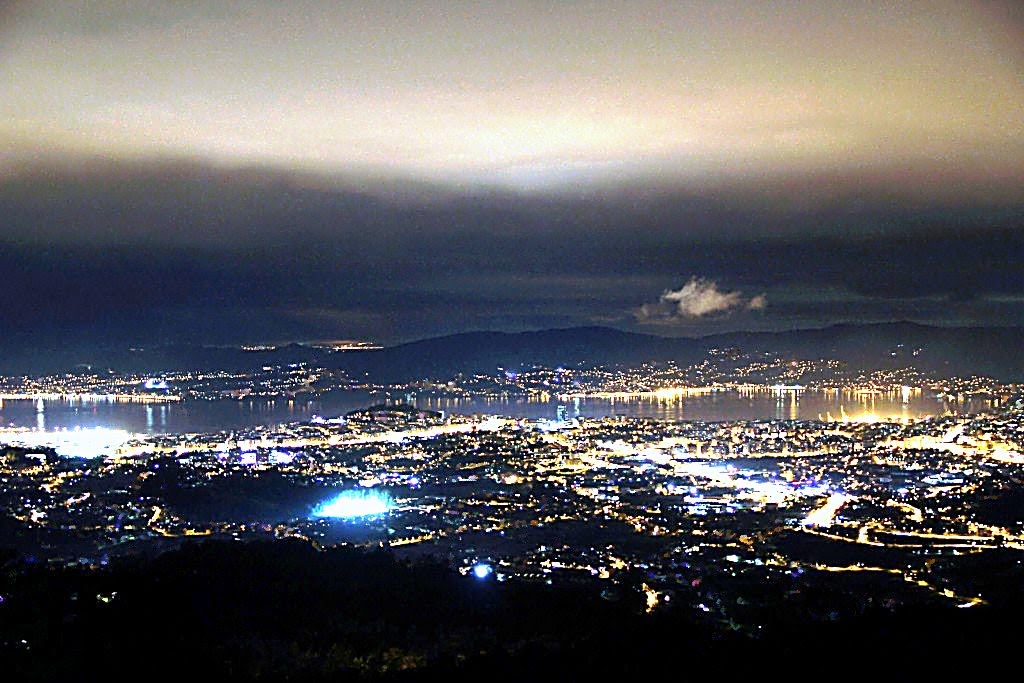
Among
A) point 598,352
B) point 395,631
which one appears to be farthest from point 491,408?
point 395,631

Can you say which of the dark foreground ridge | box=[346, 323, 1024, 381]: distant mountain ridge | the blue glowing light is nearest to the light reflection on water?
box=[346, 323, 1024, 381]: distant mountain ridge

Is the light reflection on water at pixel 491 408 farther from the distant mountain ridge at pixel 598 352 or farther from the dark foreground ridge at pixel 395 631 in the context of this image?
the dark foreground ridge at pixel 395 631

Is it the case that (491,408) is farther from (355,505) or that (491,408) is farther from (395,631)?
(395,631)

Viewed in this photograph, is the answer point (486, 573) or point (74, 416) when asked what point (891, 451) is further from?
point (74, 416)

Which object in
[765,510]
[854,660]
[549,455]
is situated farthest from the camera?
[549,455]

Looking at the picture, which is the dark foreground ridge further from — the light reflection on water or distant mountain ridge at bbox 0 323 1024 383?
distant mountain ridge at bbox 0 323 1024 383

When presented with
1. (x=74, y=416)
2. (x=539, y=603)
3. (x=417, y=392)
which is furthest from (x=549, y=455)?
(x=417, y=392)

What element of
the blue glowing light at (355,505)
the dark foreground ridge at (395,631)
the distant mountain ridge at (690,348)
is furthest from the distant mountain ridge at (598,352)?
the dark foreground ridge at (395,631)
